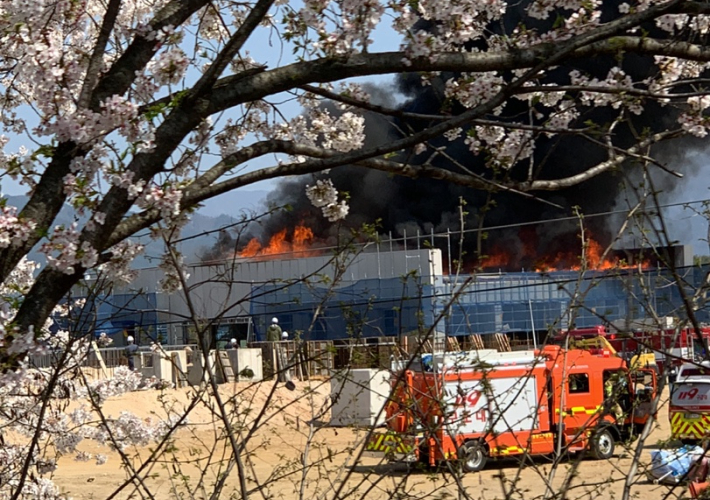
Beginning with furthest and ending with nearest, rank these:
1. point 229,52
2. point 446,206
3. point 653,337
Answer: point 446,206 → point 653,337 → point 229,52

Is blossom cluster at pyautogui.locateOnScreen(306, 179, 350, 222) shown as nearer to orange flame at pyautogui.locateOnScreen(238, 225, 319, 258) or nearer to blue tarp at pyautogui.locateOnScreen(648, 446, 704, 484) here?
blue tarp at pyautogui.locateOnScreen(648, 446, 704, 484)

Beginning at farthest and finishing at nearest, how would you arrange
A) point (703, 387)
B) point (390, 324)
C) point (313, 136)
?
point (390, 324), point (703, 387), point (313, 136)

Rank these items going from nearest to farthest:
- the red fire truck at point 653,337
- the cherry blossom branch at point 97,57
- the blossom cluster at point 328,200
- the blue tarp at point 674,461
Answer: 1. the cherry blossom branch at point 97,57
2. the red fire truck at point 653,337
3. the blue tarp at point 674,461
4. the blossom cluster at point 328,200

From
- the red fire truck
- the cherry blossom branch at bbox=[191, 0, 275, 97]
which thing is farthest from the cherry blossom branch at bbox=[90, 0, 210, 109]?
the red fire truck

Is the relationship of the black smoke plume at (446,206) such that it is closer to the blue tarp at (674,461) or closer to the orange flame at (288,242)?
the orange flame at (288,242)

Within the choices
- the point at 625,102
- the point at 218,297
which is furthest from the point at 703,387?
the point at 218,297

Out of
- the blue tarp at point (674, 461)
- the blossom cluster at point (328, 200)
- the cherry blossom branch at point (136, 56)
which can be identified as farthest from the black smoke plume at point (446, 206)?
the cherry blossom branch at point (136, 56)

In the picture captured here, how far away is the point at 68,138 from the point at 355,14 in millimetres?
1111

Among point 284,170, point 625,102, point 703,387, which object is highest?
point 625,102

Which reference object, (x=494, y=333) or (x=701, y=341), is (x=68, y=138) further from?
(x=494, y=333)

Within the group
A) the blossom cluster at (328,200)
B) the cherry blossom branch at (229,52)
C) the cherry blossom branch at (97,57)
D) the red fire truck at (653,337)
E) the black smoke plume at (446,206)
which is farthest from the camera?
the black smoke plume at (446,206)

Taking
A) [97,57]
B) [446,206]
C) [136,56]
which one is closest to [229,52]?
[136,56]

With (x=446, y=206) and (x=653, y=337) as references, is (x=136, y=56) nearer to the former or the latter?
(x=653, y=337)

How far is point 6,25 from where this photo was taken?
11.3 feet
